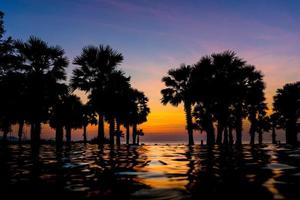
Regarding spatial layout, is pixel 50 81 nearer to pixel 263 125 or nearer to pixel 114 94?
A: pixel 114 94

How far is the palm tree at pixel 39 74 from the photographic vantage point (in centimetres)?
2831

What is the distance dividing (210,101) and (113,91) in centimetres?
1108

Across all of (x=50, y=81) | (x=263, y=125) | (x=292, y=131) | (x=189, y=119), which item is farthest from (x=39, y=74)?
(x=263, y=125)

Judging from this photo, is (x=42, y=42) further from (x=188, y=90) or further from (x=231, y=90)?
(x=231, y=90)

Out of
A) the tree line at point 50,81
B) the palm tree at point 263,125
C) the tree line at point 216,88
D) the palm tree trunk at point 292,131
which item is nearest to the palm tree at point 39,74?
the tree line at point 50,81

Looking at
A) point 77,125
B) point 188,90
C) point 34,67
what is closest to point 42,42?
point 34,67

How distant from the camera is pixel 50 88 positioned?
29297mm

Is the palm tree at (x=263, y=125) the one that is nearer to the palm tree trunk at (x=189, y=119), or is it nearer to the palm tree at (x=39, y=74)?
the palm tree trunk at (x=189, y=119)

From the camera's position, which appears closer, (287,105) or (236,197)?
(236,197)

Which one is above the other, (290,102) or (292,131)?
(290,102)

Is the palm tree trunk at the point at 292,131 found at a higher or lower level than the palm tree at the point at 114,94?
lower

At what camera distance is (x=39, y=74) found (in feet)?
94.5

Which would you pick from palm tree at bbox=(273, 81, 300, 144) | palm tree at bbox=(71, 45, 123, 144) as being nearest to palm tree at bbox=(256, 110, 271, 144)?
palm tree at bbox=(273, 81, 300, 144)

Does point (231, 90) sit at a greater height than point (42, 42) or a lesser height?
lesser
